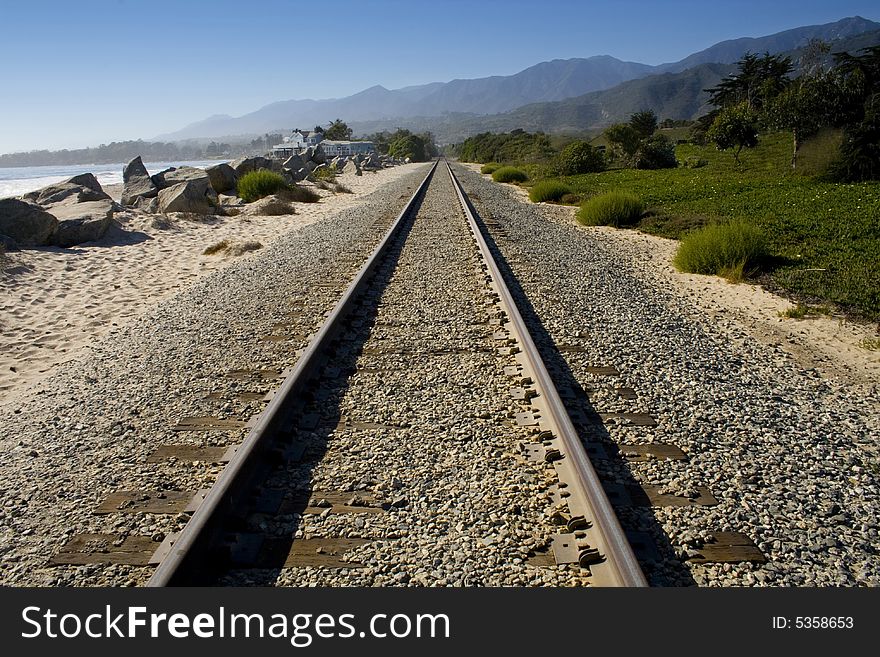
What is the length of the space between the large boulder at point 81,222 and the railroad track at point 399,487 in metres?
9.43

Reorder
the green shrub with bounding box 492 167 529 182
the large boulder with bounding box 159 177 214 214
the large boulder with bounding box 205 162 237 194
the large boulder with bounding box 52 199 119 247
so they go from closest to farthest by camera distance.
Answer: the large boulder with bounding box 52 199 119 247 < the large boulder with bounding box 159 177 214 214 < the large boulder with bounding box 205 162 237 194 < the green shrub with bounding box 492 167 529 182

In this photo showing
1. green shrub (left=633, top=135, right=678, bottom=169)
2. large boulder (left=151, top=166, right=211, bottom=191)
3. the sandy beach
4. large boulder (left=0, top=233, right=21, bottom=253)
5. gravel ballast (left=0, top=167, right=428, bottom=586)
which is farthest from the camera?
green shrub (left=633, top=135, right=678, bottom=169)

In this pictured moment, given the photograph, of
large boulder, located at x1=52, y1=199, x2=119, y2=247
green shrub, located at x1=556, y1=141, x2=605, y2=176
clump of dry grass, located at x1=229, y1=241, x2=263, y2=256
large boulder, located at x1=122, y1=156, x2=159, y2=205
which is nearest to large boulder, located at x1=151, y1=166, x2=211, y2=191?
large boulder, located at x1=122, y1=156, x2=159, y2=205

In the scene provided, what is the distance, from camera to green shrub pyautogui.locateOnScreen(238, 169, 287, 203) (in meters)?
21.2

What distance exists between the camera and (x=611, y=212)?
14.0 m

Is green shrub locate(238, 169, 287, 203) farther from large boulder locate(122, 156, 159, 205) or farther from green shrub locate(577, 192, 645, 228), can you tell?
green shrub locate(577, 192, 645, 228)

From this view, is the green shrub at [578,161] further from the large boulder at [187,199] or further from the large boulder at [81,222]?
the large boulder at [81,222]

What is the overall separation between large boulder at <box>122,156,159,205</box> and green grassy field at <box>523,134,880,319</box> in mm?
14159

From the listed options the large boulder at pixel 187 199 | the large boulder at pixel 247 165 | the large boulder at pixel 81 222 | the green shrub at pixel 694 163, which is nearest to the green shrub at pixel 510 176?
the green shrub at pixel 694 163

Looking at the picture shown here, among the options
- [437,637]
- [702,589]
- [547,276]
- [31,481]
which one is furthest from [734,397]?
[31,481]

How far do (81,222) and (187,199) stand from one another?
14.5 ft

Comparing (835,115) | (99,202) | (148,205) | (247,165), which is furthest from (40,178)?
(835,115)

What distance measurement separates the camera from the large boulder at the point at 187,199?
1638 cm

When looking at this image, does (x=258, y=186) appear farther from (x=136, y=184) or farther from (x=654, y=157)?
(x=654, y=157)
